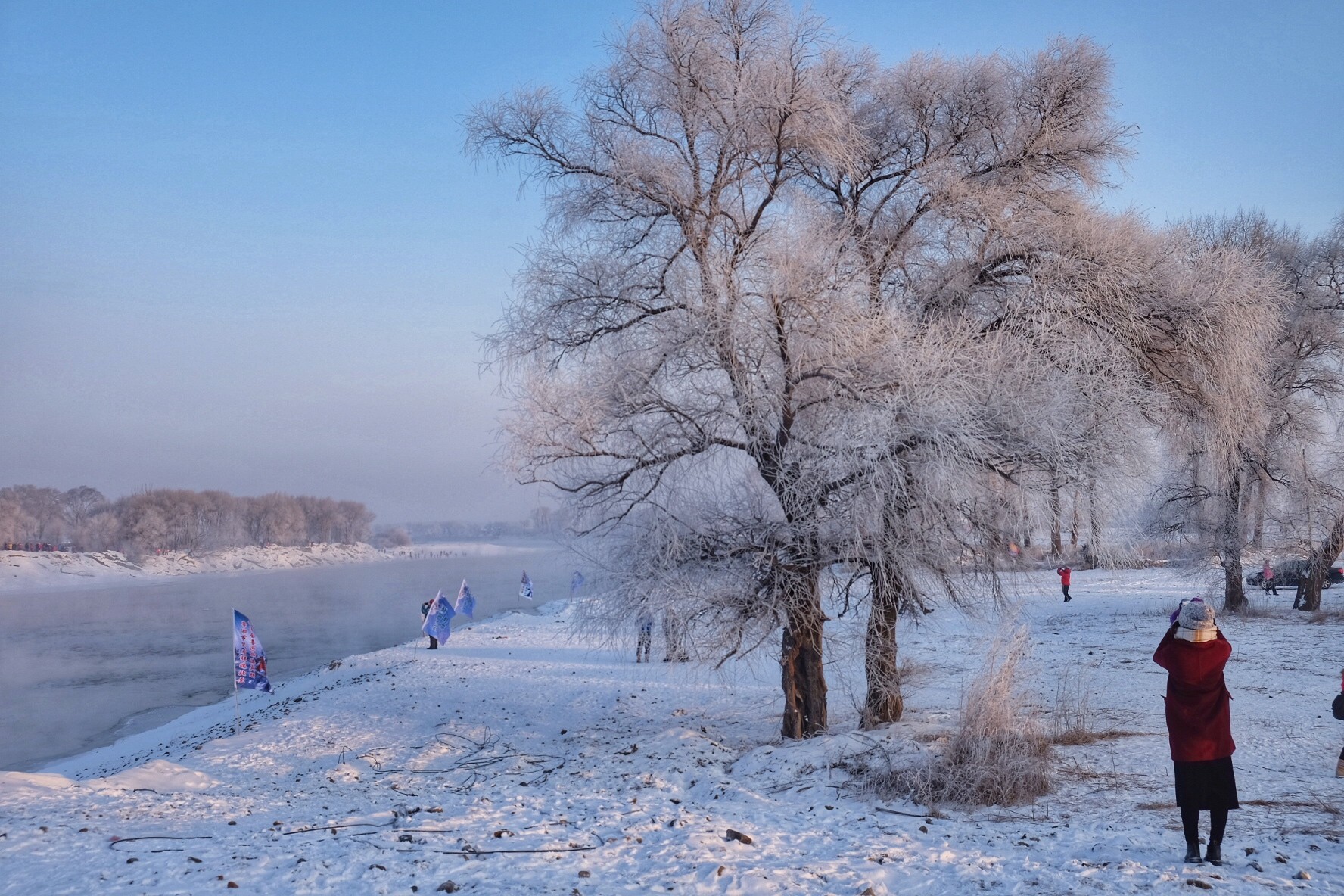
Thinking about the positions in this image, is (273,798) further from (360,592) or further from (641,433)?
(360,592)

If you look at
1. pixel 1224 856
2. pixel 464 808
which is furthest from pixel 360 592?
pixel 1224 856

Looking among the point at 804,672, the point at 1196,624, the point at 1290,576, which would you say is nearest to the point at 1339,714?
the point at 1196,624

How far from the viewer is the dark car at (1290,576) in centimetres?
2344

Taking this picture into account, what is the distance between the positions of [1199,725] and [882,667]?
5.51 m

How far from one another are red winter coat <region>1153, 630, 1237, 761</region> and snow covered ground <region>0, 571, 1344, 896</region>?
0.70 m

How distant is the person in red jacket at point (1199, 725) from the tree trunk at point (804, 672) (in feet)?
16.5

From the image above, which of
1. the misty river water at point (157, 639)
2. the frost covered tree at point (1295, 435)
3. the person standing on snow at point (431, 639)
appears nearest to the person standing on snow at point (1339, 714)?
the misty river water at point (157, 639)

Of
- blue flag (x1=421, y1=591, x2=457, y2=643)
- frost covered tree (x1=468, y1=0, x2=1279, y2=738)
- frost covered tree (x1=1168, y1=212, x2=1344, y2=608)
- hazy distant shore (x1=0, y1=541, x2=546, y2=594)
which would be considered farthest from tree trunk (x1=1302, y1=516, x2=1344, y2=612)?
hazy distant shore (x1=0, y1=541, x2=546, y2=594)

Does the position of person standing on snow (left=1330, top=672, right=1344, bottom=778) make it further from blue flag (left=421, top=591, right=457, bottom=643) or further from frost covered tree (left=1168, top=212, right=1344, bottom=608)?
blue flag (left=421, top=591, right=457, bottom=643)

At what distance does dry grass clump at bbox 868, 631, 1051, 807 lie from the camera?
759 centimetres

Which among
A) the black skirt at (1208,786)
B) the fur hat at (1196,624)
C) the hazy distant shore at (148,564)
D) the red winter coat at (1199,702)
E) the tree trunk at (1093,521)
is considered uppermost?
the tree trunk at (1093,521)

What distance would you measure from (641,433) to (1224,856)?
7.00 meters

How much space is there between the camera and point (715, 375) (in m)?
10.5

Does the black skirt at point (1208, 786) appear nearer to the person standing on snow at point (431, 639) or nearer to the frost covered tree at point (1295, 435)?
the frost covered tree at point (1295, 435)
